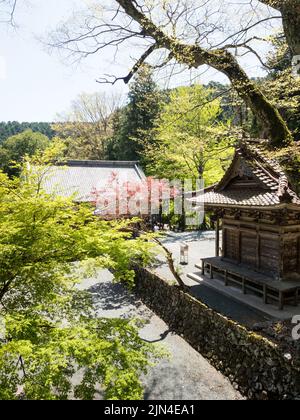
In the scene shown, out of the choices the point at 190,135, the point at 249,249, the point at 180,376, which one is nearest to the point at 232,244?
the point at 249,249

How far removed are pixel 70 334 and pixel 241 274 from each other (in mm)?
8611

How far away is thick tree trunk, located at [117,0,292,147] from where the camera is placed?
27.9 feet

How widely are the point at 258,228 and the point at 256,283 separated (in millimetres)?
2005

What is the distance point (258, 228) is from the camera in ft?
38.2

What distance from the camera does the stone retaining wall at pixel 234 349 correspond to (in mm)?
6414

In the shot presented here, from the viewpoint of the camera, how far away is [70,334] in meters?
4.20

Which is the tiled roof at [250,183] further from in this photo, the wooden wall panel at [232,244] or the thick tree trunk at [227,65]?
the wooden wall panel at [232,244]

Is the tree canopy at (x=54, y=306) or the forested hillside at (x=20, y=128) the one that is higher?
the forested hillside at (x=20, y=128)

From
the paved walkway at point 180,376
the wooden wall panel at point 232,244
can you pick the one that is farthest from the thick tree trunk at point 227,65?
the paved walkway at point 180,376

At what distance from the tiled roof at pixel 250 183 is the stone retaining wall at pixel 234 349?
376 centimetres

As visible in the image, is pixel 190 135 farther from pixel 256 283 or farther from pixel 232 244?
pixel 256 283

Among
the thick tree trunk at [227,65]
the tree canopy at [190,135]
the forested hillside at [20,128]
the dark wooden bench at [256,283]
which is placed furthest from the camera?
the forested hillside at [20,128]

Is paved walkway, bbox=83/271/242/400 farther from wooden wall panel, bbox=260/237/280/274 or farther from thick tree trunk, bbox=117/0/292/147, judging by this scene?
thick tree trunk, bbox=117/0/292/147
